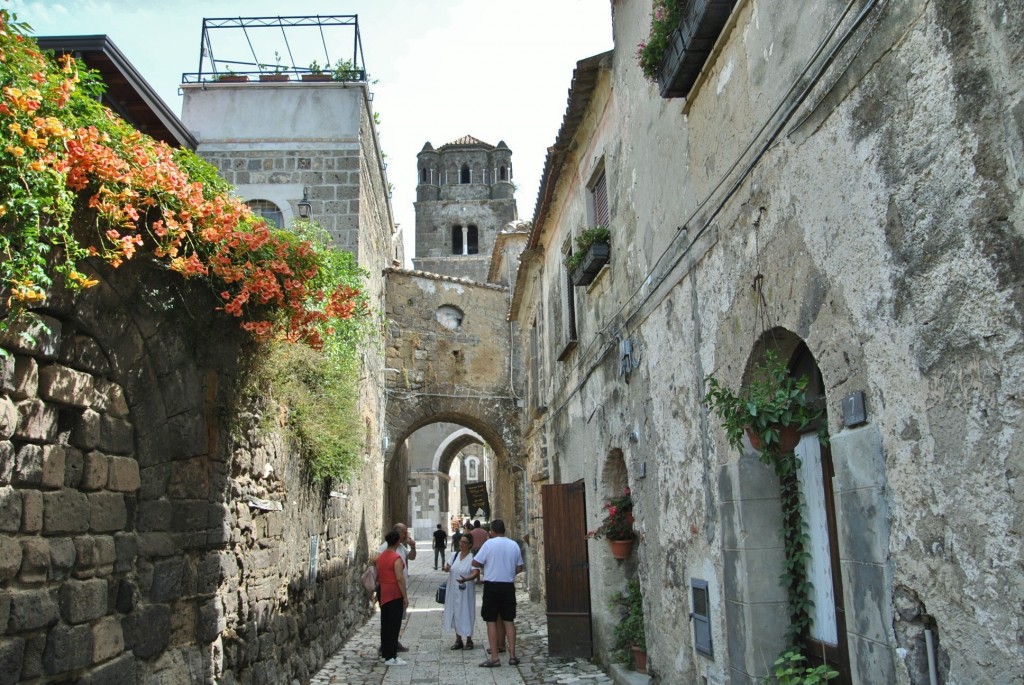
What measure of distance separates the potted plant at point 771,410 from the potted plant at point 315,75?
10.0m

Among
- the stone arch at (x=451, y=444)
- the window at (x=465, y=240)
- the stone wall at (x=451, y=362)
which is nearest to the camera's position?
the stone wall at (x=451, y=362)

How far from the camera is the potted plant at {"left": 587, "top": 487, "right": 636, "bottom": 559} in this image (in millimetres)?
7613

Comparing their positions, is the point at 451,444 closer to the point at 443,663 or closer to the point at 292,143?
the point at 292,143

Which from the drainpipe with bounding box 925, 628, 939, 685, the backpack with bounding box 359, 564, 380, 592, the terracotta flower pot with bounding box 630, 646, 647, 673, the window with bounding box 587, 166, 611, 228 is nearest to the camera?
the drainpipe with bounding box 925, 628, 939, 685

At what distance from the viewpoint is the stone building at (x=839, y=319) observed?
2545 mm

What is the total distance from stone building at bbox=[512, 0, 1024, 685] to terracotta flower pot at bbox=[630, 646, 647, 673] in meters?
0.51

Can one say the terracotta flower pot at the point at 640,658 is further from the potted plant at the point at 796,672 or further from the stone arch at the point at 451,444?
the stone arch at the point at 451,444

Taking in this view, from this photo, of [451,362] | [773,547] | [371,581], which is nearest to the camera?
[773,547]

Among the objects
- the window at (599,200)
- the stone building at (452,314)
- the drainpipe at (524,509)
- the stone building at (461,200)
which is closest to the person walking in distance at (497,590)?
the window at (599,200)

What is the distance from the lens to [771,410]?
402cm

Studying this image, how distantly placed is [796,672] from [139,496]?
12.2 feet

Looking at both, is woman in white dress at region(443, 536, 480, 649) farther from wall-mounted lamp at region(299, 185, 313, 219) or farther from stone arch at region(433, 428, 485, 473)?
stone arch at region(433, 428, 485, 473)

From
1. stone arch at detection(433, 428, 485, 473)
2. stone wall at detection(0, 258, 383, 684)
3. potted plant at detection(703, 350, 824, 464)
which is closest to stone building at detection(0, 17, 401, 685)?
stone wall at detection(0, 258, 383, 684)

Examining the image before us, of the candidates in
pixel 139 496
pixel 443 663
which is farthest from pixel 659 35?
pixel 443 663
